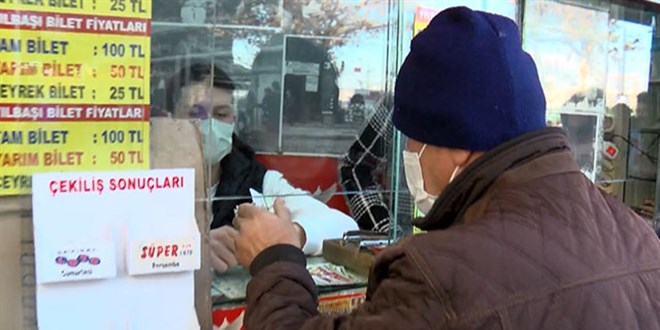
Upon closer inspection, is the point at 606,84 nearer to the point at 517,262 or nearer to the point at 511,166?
the point at 511,166

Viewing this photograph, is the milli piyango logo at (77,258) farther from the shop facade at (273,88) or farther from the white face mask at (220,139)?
the white face mask at (220,139)

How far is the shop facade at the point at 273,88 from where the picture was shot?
1426mm

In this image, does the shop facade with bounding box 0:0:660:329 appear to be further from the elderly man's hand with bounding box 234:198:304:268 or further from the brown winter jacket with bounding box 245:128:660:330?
the brown winter jacket with bounding box 245:128:660:330

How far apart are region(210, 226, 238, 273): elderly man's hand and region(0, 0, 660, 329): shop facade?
4 centimetres

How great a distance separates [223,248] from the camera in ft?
6.00

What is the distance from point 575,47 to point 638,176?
2.93 ft

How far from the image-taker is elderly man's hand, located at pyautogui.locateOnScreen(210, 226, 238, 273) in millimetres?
1810

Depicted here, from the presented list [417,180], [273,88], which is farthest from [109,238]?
[273,88]

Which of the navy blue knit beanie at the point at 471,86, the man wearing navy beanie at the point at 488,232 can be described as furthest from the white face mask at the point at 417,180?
the navy blue knit beanie at the point at 471,86

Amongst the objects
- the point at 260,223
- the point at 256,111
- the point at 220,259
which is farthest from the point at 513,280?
the point at 256,111

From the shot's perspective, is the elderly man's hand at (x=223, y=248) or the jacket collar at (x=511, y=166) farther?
the elderly man's hand at (x=223, y=248)

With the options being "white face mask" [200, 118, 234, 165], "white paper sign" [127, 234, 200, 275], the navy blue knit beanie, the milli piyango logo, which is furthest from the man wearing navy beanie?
"white face mask" [200, 118, 234, 165]

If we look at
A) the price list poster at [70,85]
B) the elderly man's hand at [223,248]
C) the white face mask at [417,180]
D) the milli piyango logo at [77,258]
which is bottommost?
the elderly man's hand at [223,248]

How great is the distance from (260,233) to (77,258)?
386mm
